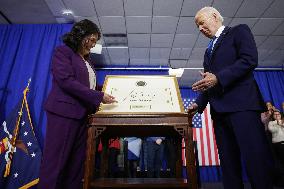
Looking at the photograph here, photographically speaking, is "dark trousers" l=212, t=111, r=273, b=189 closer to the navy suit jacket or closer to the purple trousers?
the navy suit jacket

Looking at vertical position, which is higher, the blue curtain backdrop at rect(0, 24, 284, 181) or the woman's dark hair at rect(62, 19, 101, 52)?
the blue curtain backdrop at rect(0, 24, 284, 181)

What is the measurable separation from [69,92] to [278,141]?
430cm

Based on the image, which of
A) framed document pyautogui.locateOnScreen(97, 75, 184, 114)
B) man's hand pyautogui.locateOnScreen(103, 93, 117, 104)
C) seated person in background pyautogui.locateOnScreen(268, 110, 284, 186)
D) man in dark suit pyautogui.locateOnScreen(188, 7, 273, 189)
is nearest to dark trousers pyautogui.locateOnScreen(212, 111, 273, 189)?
man in dark suit pyautogui.locateOnScreen(188, 7, 273, 189)

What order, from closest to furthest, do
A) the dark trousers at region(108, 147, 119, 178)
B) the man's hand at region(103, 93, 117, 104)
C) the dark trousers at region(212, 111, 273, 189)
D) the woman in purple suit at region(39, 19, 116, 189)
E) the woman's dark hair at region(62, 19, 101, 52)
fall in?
the dark trousers at region(212, 111, 273, 189) → the woman in purple suit at region(39, 19, 116, 189) → the man's hand at region(103, 93, 117, 104) → the woman's dark hair at region(62, 19, 101, 52) → the dark trousers at region(108, 147, 119, 178)

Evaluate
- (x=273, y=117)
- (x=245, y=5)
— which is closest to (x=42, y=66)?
(x=245, y=5)

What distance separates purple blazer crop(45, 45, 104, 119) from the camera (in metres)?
1.36

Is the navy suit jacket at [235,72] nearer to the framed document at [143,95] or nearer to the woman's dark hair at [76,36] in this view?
the framed document at [143,95]

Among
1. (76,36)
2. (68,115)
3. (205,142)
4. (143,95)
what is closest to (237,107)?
(143,95)

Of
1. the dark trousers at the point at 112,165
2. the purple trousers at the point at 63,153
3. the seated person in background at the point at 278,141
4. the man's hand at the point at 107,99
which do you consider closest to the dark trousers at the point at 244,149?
the man's hand at the point at 107,99

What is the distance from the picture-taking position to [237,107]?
4.18 ft

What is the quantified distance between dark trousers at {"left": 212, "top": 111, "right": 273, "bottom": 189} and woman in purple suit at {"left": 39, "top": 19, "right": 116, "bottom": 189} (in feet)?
2.38

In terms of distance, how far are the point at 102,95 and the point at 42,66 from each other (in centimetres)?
297

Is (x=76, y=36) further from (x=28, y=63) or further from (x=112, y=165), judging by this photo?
(x=28, y=63)

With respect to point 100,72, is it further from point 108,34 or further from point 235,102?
point 235,102
